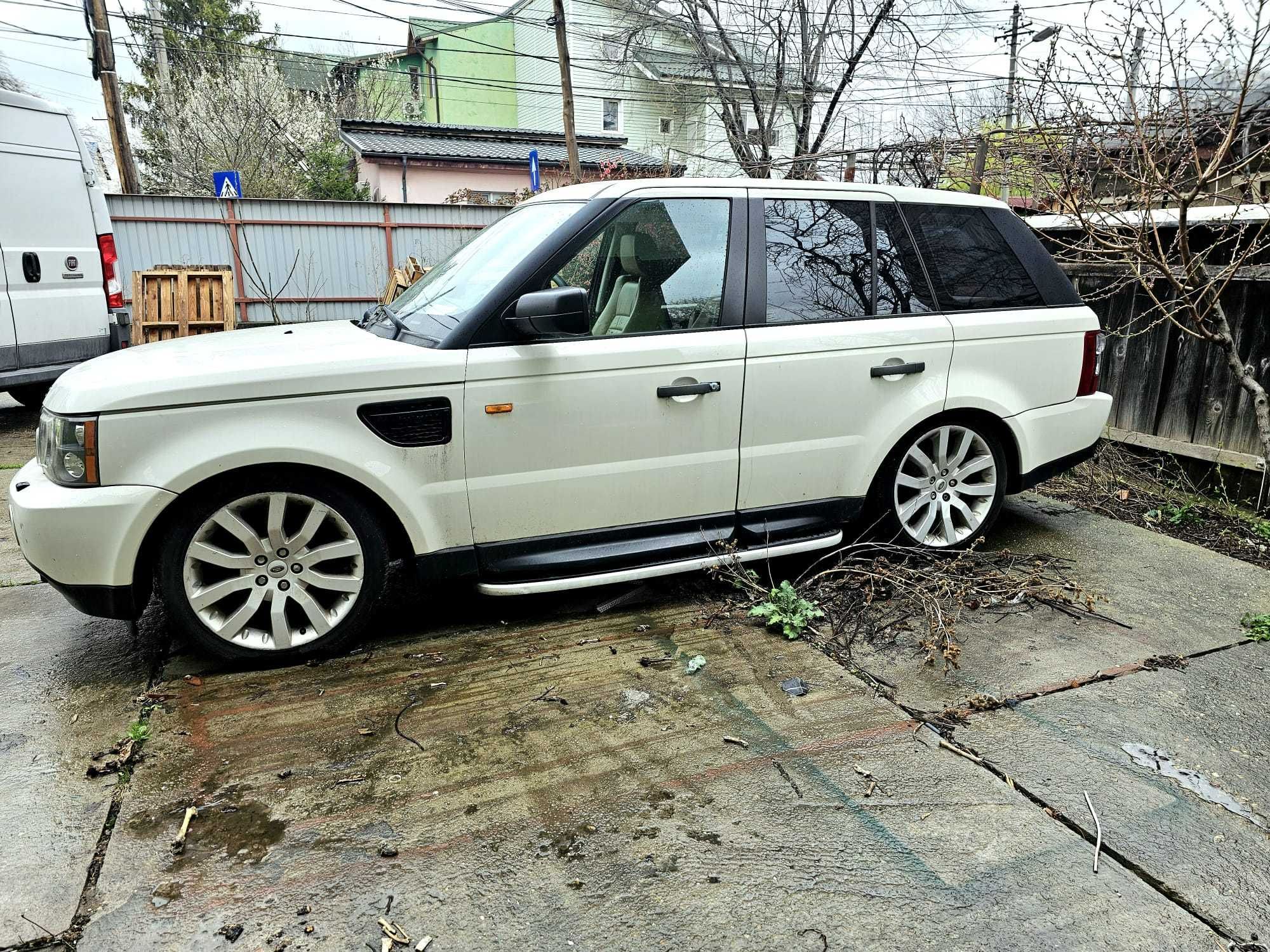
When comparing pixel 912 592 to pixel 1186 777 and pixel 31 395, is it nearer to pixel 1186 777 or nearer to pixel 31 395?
pixel 1186 777

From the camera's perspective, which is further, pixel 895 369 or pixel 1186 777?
pixel 895 369

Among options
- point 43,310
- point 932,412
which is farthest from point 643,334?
point 43,310

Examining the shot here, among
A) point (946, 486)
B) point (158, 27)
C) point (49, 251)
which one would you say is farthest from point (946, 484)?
point (158, 27)

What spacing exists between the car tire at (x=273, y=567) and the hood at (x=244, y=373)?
0.35 m

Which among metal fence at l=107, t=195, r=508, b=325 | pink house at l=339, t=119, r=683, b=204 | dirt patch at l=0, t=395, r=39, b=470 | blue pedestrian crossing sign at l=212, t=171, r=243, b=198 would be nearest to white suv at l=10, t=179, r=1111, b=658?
Answer: dirt patch at l=0, t=395, r=39, b=470

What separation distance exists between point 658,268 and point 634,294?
0.52ft

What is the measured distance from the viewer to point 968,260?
169 inches

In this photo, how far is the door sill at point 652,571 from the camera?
3539 millimetres

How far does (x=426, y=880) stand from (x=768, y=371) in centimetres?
240

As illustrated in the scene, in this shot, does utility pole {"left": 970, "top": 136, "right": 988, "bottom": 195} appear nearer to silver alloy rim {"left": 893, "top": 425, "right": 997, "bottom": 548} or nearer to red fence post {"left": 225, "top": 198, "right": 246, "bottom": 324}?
silver alloy rim {"left": 893, "top": 425, "right": 997, "bottom": 548}

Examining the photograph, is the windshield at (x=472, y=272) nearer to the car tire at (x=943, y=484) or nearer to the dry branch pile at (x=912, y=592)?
the dry branch pile at (x=912, y=592)

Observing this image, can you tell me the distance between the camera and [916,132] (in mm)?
10578

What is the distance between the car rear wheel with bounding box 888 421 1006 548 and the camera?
4.23 m

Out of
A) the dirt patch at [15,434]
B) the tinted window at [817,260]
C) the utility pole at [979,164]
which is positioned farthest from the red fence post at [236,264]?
the tinted window at [817,260]
